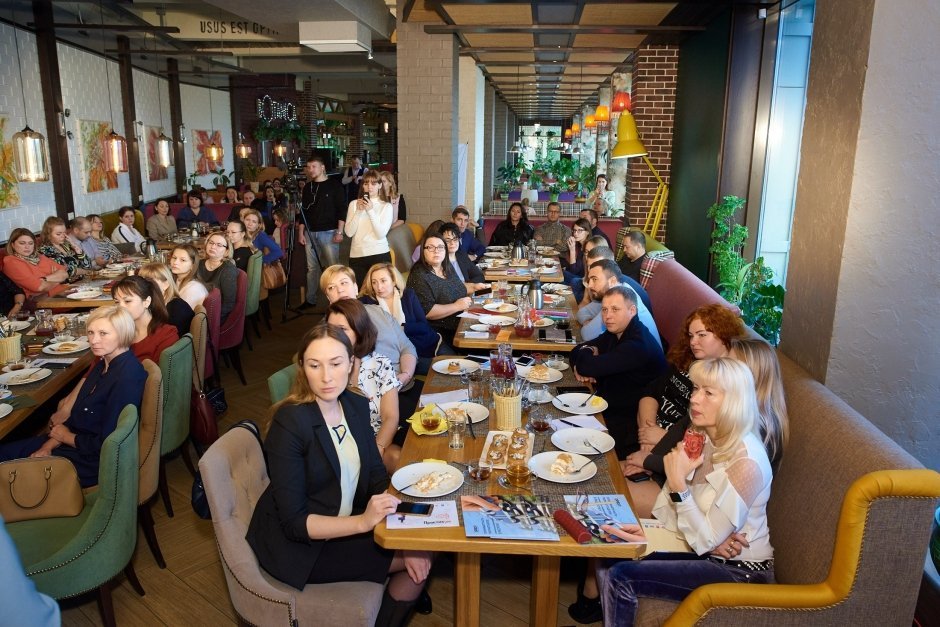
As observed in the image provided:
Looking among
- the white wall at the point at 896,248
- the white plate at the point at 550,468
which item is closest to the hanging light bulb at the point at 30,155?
the white plate at the point at 550,468

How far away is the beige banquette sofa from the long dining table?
37cm

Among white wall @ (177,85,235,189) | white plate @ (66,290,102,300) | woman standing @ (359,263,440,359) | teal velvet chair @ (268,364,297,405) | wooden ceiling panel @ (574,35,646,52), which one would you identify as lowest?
white plate @ (66,290,102,300)

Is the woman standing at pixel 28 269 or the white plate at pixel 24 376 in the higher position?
→ the woman standing at pixel 28 269

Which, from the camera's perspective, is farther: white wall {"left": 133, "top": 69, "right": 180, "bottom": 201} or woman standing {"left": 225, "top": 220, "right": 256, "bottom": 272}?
white wall {"left": 133, "top": 69, "right": 180, "bottom": 201}

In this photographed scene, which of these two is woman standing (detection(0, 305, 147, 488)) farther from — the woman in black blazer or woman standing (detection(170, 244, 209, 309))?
woman standing (detection(170, 244, 209, 309))

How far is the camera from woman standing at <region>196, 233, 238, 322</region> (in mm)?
5910

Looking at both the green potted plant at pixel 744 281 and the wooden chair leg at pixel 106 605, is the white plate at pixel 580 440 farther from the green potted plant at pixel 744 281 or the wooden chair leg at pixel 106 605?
the green potted plant at pixel 744 281

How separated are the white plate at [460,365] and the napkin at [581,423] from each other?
72 cm

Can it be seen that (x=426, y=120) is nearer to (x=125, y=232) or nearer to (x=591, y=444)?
(x=125, y=232)

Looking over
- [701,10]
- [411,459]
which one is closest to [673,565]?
[411,459]

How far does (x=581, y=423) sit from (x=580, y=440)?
0.20 metres

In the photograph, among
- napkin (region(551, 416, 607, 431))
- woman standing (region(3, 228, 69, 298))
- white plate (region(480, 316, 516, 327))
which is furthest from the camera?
woman standing (region(3, 228, 69, 298))

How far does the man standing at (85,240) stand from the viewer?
24.1ft

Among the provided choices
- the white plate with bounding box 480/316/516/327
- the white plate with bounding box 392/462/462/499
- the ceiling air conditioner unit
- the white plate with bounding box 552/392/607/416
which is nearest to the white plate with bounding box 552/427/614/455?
the white plate with bounding box 552/392/607/416
